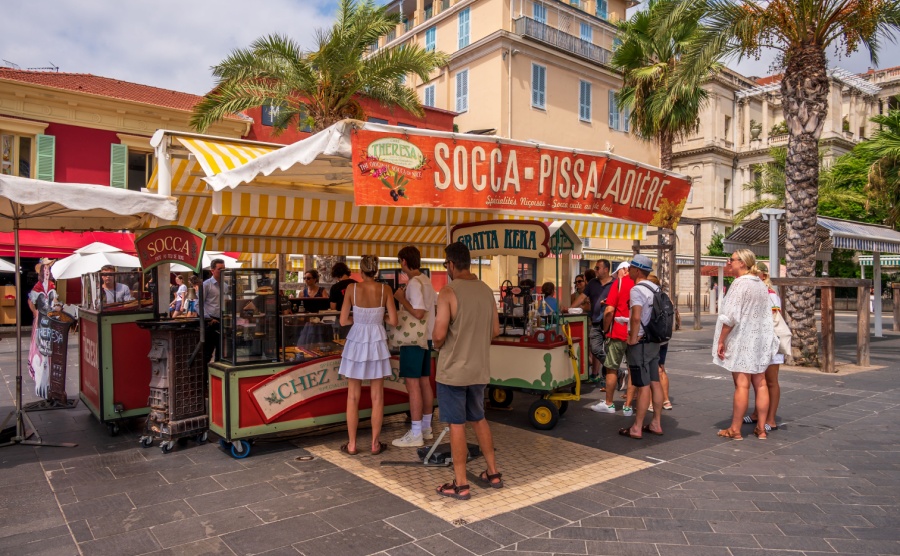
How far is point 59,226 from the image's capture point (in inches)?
281

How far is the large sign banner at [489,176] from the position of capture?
4.61 m

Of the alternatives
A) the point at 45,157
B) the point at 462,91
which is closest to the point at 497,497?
the point at 45,157

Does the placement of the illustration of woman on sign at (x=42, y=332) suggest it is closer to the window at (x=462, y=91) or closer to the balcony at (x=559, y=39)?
the window at (x=462, y=91)

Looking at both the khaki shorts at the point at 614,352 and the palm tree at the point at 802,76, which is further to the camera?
the palm tree at the point at 802,76

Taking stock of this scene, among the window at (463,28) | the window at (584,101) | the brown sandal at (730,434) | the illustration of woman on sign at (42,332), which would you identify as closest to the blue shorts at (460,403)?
the brown sandal at (730,434)

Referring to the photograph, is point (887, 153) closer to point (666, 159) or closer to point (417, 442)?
point (666, 159)

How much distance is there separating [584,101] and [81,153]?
2413 cm

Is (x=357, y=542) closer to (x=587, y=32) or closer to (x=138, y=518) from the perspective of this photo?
(x=138, y=518)

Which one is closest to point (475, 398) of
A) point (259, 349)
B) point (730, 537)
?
point (730, 537)

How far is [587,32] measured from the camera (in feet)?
113

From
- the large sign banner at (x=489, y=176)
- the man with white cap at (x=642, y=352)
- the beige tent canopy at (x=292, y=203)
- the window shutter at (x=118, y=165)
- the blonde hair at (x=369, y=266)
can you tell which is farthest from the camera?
the window shutter at (x=118, y=165)

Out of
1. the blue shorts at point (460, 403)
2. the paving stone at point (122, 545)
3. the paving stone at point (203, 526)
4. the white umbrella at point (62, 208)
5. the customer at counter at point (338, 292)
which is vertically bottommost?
the paving stone at point (122, 545)

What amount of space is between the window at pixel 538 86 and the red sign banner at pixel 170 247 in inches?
1062

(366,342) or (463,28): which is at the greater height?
(463,28)
